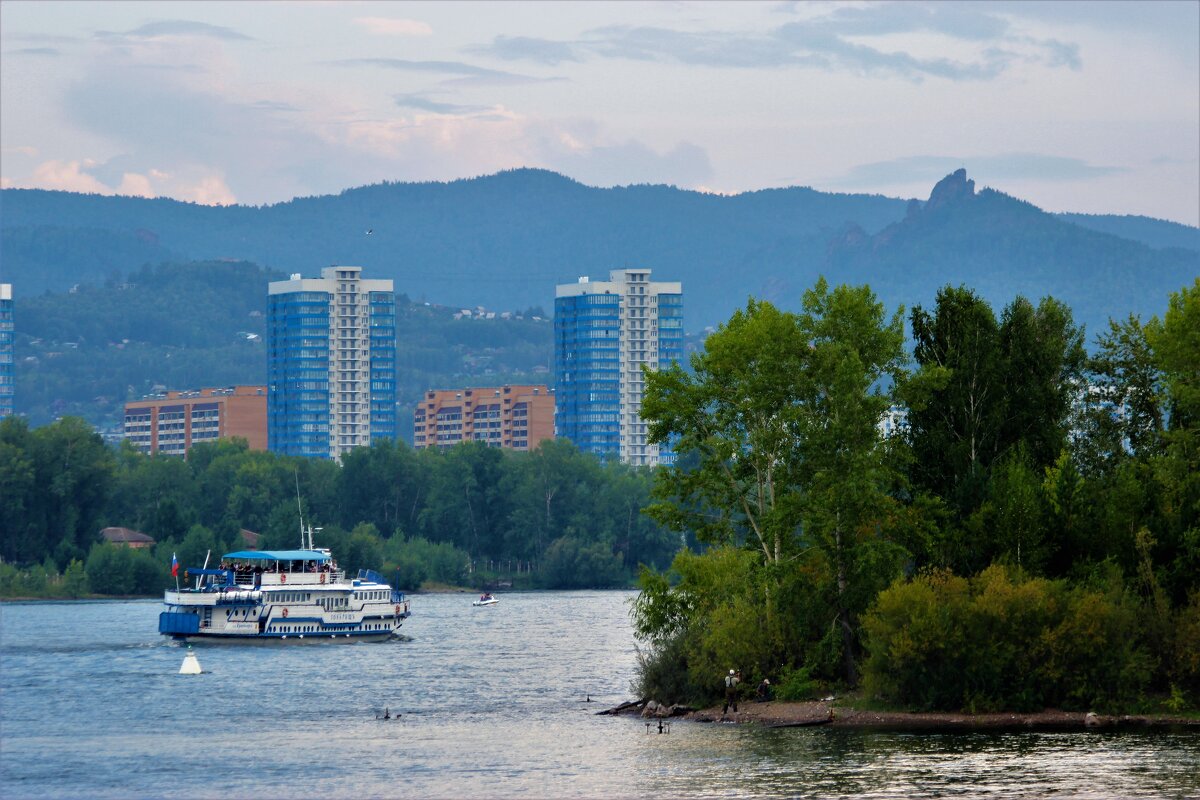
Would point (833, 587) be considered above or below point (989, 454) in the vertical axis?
below

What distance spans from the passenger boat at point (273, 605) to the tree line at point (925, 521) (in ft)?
199

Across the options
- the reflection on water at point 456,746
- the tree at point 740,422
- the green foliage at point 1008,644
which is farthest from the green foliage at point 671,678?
the green foliage at point 1008,644

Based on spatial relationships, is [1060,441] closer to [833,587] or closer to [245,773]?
[833,587]

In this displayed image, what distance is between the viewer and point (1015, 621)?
74875 millimetres

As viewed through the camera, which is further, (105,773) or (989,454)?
(989,454)

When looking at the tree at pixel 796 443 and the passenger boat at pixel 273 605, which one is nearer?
the tree at pixel 796 443

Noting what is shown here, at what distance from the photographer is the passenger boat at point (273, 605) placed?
142 m

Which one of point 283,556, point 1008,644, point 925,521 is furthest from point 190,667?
point 1008,644

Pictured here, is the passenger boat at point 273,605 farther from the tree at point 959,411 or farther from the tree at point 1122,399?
the tree at point 959,411

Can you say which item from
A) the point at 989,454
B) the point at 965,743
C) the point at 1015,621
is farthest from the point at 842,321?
the point at 965,743

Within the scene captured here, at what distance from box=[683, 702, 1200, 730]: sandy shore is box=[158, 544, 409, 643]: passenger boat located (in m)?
68.3

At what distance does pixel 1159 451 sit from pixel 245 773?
43664mm

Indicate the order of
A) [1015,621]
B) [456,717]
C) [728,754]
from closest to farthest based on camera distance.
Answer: [728,754]
[1015,621]
[456,717]

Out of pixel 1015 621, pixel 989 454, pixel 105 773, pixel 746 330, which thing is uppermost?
pixel 746 330
